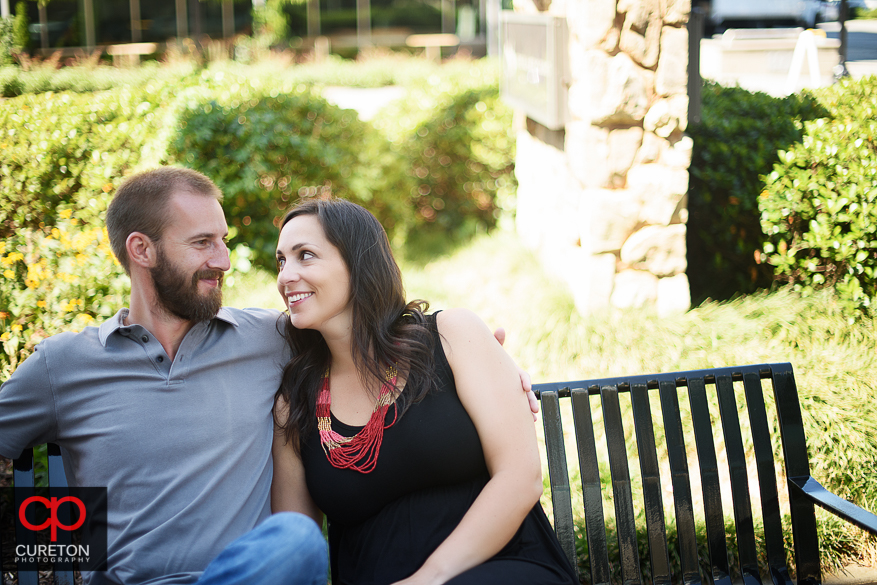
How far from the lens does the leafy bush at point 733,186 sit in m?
4.56

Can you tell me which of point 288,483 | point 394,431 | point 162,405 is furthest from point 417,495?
point 162,405

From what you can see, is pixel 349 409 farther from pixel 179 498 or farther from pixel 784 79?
pixel 784 79

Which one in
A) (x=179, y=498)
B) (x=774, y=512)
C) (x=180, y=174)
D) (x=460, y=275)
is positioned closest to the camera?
(x=179, y=498)

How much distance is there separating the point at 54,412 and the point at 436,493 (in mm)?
1104

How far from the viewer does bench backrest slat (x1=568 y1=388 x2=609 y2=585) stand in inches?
96.0

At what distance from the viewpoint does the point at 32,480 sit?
7.23ft

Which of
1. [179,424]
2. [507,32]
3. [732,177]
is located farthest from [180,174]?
[507,32]

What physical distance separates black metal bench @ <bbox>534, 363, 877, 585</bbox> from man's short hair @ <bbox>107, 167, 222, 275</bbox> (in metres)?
1.31

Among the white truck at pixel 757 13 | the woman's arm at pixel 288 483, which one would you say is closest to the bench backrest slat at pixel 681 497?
the woman's arm at pixel 288 483

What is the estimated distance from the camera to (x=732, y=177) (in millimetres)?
4609

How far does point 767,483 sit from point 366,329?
1445 millimetres

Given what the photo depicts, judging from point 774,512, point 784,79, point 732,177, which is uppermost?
point 784,79

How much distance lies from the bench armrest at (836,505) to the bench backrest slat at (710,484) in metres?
0.26

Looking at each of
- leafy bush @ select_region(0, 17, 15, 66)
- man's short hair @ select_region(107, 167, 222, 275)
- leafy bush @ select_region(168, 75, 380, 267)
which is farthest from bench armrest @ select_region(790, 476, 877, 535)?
leafy bush @ select_region(0, 17, 15, 66)
